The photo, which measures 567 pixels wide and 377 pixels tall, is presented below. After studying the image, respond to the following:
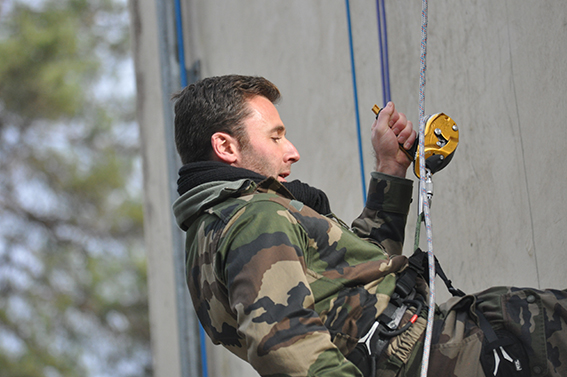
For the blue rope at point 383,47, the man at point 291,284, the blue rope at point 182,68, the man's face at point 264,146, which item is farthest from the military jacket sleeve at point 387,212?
the blue rope at point 182,68

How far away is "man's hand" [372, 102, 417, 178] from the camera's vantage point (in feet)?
5.55

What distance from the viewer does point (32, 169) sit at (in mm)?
10234

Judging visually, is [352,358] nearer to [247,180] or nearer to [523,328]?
[523,328]

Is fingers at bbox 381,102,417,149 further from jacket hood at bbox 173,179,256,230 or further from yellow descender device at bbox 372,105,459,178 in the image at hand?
jacket hood at bbox 173,179,256,230

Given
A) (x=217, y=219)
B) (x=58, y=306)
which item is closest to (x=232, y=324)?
(x=217, y=219)

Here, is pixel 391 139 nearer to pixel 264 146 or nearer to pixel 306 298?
pixel 264 146

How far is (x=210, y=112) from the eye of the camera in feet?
5.33

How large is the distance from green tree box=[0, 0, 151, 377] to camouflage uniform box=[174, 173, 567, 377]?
30.7 feet

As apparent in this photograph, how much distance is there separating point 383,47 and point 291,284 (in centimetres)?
131

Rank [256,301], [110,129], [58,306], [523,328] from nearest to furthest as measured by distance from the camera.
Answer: [256,301] < [523,328] < [58,306] < [110,129]

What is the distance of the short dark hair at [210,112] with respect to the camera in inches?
63.6

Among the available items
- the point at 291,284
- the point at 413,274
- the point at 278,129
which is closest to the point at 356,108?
the point at 278,129

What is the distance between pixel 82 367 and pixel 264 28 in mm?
8478

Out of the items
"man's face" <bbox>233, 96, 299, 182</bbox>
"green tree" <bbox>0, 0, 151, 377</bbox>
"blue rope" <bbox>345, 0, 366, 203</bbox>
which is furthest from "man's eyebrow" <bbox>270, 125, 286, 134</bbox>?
"green tree" <bbox>0, 0, 151, 377</bbox>
